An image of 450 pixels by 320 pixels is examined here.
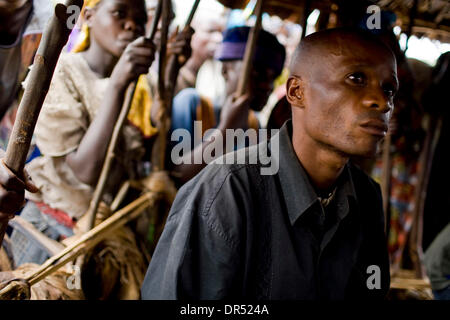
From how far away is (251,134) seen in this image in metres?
2.45

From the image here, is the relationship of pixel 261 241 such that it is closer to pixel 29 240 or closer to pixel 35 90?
pixel 35 90

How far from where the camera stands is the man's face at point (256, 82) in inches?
103

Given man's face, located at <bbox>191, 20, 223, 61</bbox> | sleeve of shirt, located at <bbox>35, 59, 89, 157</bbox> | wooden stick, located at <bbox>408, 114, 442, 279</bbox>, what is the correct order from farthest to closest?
man's face, located at <bbox>191, 20, 223, 61</bbox> < wooden stick, located at <bbox>408, 114, 442, 279</bbox> < sleeve of shirt, located at <bbox>35, 59, 89, 157</bbox>

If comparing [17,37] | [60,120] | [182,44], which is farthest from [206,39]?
[17,37]

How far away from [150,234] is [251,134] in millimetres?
812

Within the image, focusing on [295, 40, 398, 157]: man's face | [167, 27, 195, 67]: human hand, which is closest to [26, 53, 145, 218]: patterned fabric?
[167, 27, 195, 67]: human hand

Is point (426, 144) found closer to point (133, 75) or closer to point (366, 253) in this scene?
point (366, 253)

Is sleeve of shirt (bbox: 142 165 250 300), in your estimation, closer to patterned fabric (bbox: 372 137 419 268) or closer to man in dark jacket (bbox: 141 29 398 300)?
man in dark jacket (bbox: 141 29 398 300)

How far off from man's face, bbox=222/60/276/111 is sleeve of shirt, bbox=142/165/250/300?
1554 millimetres

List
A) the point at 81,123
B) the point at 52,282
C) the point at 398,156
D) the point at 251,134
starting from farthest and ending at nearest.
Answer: the point at 398,156 < the point at 251,134 < the point at 81,123 < the point at 52,282

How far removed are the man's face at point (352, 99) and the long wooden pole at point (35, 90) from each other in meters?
0.72

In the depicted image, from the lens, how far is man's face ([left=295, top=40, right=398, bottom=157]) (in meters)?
1.17

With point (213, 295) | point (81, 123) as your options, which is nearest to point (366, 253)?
point (213, 295)
